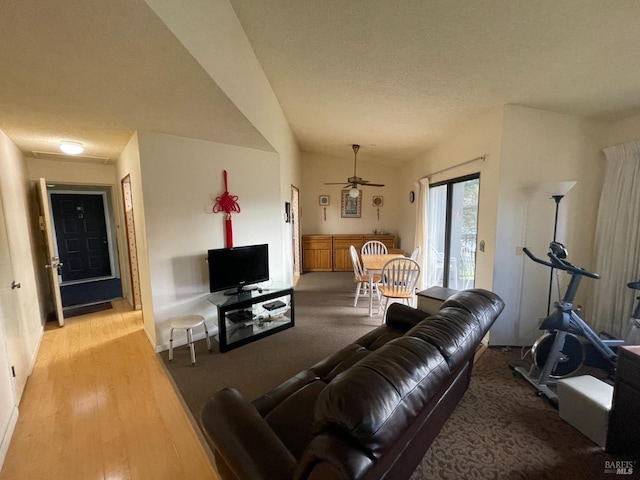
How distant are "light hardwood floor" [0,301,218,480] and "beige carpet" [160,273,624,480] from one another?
225 millimetres

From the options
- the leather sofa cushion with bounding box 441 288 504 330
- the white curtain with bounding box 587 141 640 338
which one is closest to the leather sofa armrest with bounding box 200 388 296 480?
the leather sofa cushion with bounding box 441 288 504 330

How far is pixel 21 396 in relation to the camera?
211cm

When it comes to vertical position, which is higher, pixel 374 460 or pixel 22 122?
pixel 22 122

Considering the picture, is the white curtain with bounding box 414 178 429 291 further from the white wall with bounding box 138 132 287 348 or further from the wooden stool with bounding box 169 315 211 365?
the wooden stool with bounding box 169 315 211 365

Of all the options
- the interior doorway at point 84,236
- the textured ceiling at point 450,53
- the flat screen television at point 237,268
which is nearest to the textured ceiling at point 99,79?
the textured ceiling at point 450,53

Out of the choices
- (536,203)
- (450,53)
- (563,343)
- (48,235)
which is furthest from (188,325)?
(536,203)

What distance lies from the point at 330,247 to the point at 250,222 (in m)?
3.19

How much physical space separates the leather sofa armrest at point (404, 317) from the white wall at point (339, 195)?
4.51m

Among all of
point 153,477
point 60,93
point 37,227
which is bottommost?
point 153,477

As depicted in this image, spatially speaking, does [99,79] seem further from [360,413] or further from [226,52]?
[360,413]

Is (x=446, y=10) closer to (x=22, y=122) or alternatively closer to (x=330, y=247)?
(x=22, y=122)

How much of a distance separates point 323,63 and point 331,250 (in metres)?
4.47

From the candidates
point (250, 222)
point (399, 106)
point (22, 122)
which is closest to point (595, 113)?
point (399, 106)

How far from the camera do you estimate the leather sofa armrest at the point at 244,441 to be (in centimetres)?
91
